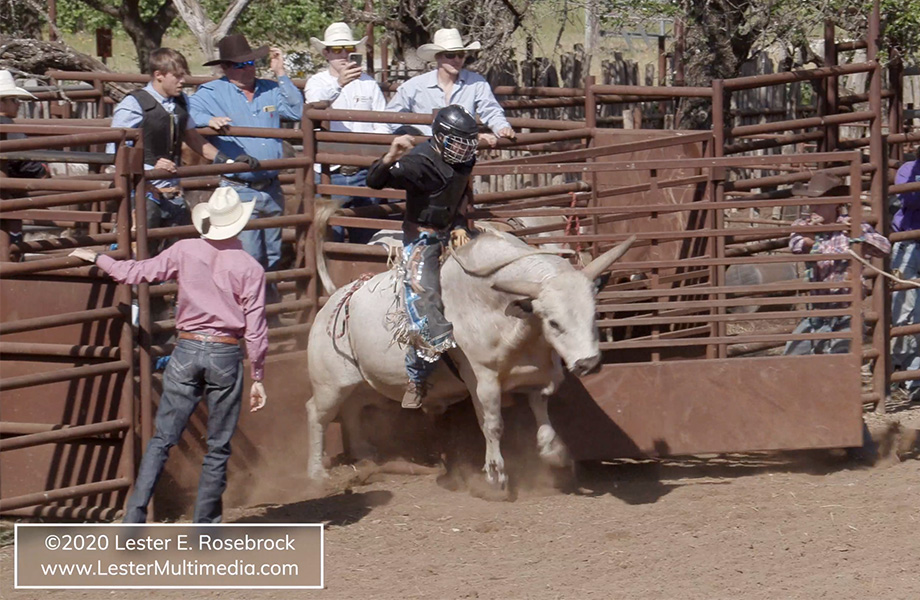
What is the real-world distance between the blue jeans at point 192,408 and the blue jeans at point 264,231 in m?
1.65

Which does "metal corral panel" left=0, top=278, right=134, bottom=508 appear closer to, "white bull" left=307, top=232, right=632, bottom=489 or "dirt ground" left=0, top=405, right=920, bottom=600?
"dirt ground" left=0, top=405, right=920, bottom=600

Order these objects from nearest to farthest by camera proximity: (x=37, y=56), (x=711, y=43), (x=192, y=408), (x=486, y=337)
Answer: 1. (x=192, y=408)
2. (x=486, y=337)
3. (x=711, y=43)
4. (x=37, y=56)

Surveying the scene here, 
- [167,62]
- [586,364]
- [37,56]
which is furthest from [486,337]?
[37,56]

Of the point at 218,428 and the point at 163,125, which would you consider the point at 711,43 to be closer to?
the point at 163,125

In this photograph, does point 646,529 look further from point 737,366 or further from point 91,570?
point 91,570

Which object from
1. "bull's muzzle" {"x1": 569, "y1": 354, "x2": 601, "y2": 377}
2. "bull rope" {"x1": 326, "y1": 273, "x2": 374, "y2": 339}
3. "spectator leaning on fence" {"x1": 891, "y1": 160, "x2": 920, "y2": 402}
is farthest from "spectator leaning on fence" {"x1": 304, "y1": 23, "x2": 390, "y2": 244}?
"spectator leaning on fence" {"x1": 891, "y1": 160, "x2": 920, "y2": 402}

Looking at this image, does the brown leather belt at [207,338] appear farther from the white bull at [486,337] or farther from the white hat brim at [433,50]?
the white hat brim at [433,50]

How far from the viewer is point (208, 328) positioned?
19.5ft

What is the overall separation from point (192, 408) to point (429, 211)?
1692mm

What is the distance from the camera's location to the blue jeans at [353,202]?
7.88 metres

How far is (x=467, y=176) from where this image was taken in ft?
22.5

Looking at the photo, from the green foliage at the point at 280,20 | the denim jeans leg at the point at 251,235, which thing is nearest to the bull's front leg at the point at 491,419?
the denim jeans leg at the point at 251,235

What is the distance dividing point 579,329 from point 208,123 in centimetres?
296

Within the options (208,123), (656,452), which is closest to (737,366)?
(656,452)
